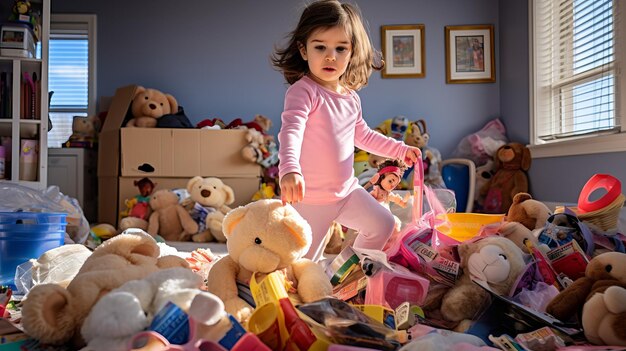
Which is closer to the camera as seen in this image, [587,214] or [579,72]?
[587,214]

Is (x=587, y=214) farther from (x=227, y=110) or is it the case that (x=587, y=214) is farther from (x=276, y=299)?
(x=227, y=110)

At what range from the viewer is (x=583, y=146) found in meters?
3.06

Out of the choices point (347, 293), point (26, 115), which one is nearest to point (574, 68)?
point (347, 293)

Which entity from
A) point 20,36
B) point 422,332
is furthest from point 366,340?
point 20,36

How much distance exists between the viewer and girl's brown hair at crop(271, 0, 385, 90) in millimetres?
1480

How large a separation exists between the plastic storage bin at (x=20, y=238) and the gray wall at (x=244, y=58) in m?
2.86

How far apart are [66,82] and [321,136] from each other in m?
3.92

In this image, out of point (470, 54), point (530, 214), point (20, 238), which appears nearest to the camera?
point (530, 214)

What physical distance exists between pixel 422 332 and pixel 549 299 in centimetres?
31

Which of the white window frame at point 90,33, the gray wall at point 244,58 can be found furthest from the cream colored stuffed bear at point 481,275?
the white window frame at point 90,33

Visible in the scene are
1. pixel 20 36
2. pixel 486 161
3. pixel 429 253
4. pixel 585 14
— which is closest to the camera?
pixel 429 253

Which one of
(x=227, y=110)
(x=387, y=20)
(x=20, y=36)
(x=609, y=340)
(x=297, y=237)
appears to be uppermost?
(x=387, y=20)

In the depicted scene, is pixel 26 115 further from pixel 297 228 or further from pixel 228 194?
pixel 297 228

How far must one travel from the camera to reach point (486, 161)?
4.16 m
